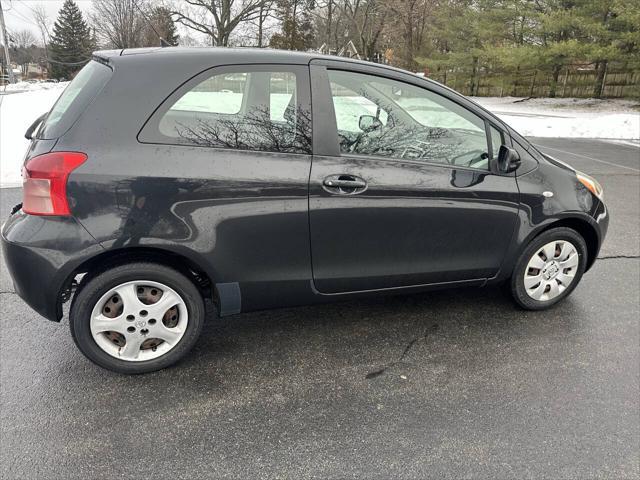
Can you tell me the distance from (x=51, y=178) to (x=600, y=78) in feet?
93.6

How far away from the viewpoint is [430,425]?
2377mm

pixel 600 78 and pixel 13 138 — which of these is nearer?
pixel 13 138

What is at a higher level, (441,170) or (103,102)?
(103,102)

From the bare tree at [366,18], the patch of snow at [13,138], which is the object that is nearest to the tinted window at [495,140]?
the patch of snow at [13,138]

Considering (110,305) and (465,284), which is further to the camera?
(465,284)

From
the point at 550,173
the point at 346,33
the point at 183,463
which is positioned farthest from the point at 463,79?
the point at 183,463

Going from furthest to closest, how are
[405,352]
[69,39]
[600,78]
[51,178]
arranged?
[69,39]
[600,78]
[405,352]
[51,178]

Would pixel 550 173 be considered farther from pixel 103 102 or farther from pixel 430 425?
pixel 103 102

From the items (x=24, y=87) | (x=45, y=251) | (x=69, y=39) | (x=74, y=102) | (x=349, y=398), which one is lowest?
(x=349, y=398)

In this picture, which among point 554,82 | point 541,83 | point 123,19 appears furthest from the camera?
point 123,19

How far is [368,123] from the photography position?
303cm

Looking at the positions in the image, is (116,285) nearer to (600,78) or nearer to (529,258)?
(529,258)

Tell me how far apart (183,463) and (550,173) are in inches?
111

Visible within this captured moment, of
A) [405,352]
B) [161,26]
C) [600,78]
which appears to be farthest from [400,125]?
[161,26]
